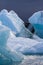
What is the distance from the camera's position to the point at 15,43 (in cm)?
140

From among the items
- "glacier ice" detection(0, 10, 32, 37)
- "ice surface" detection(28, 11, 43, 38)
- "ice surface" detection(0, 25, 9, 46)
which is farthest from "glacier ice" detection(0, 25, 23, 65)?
"ice surface" detection(28, 11, 43, 38)

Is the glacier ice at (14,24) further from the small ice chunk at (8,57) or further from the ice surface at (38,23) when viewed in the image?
the small ice chunk at (8,57)

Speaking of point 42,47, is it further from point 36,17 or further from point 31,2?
point 31,2

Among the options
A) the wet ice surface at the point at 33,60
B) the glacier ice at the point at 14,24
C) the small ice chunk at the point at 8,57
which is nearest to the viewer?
the small ice chunk at the point at 8,57

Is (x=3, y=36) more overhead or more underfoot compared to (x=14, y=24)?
more underfoot

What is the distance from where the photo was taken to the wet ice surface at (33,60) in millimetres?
1134

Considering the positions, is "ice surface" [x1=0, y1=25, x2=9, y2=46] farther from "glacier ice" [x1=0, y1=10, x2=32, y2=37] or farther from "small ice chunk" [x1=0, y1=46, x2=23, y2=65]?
"glacier ice" [x1=0, y1=10, x2=32, y2=37]

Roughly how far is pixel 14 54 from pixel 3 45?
0.08 m

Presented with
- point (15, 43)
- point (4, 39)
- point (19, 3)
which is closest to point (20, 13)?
point (19, 3)

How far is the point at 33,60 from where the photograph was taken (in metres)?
1.18

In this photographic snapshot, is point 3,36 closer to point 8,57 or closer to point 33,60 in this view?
point 8,57

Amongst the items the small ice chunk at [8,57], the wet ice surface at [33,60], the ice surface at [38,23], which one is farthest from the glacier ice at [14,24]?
the small ice chunk at [8,57]

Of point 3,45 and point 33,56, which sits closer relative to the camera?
point 3,45

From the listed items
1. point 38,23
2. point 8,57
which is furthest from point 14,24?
point 8,57
